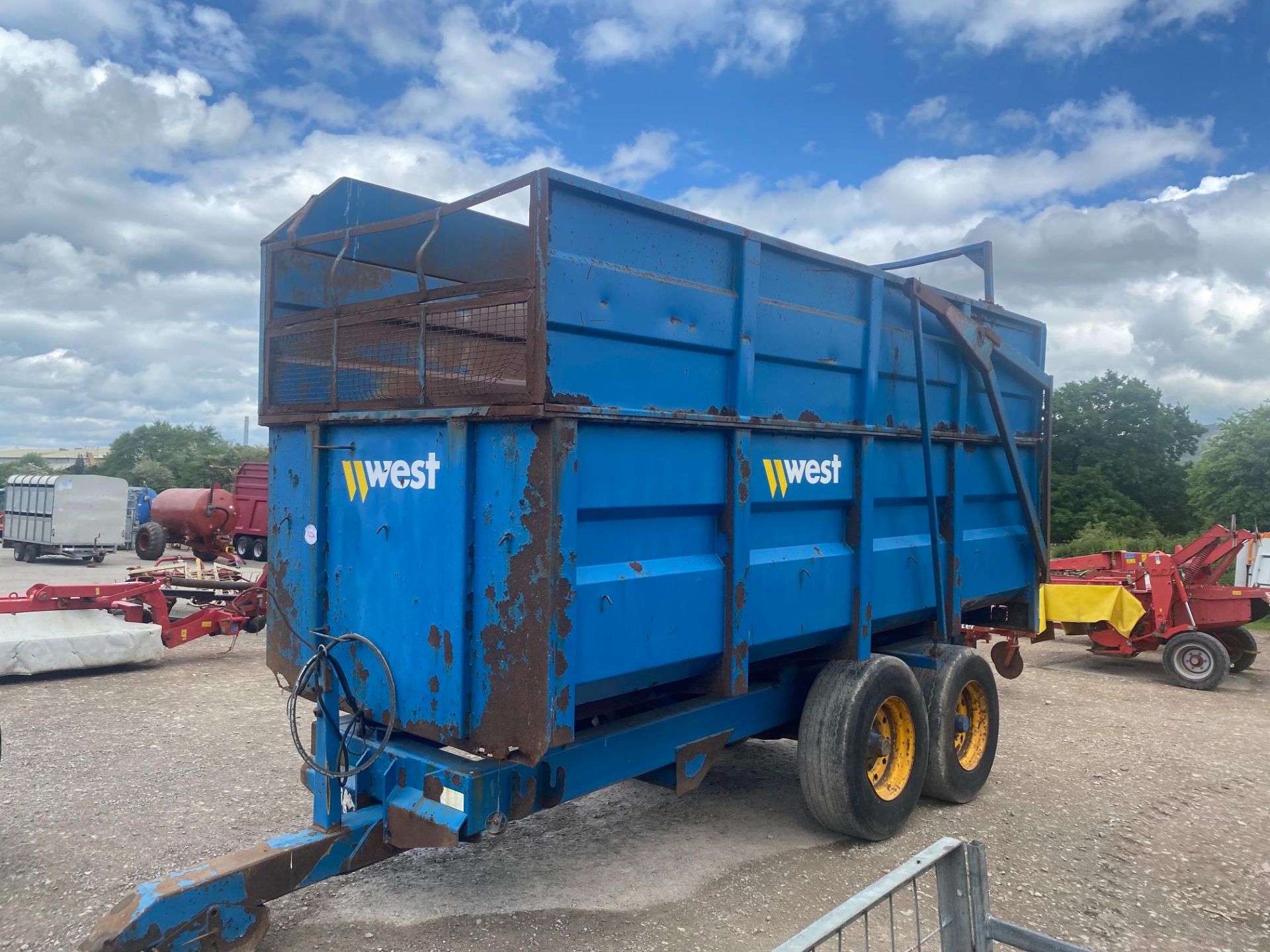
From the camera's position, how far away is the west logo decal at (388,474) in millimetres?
3568

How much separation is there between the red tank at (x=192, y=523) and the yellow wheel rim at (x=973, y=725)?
1929 centimetres

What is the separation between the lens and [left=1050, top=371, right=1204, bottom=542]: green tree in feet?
112

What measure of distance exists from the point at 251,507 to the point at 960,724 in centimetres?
1896

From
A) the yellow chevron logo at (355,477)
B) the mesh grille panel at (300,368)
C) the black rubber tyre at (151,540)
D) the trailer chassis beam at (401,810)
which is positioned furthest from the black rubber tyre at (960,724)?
the black rubber tyre at (151,540)

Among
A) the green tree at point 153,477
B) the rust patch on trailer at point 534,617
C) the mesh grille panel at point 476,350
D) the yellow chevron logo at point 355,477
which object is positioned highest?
the green tree at point 153,477

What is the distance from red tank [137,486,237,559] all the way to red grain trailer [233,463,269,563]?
222 millimetres

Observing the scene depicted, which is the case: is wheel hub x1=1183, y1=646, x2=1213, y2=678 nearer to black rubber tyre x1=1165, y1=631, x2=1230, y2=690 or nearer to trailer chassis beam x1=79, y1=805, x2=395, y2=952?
black rubber tyre x1=1165, y1=631, x2=1230, y2=690

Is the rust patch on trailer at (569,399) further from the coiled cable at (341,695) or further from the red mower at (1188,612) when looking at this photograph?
the red mower at (1188,612)

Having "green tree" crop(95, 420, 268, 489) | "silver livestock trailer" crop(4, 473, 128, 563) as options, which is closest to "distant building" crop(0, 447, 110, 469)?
"green tree" crop(95, 420, 268, 489)

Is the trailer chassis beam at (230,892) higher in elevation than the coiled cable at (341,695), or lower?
lower

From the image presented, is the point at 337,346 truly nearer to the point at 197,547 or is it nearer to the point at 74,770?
the point at 74,770

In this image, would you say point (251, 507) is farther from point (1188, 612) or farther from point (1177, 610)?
point (1188, 612)

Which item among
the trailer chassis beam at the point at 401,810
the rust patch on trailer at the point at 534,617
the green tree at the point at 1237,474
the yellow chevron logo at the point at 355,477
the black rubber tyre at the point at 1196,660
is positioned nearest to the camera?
the trailer chassis beam at the point at 401,810

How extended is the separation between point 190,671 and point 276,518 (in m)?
5.88
